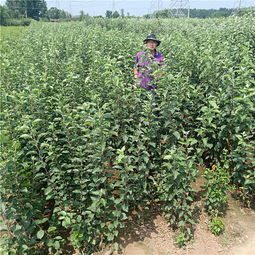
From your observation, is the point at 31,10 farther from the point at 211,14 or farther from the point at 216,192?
the point at 216,192

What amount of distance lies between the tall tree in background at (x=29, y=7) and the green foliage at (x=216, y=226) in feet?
189

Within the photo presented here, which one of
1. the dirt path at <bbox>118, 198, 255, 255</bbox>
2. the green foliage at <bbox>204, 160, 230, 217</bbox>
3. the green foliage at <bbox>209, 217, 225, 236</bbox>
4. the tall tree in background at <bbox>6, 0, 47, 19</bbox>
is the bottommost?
the dirt path at <bbox>118, 198, 255, 255</bbox>

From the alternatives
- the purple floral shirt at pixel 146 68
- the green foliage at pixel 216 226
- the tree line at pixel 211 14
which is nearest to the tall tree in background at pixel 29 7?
the tree line at pixel 211 14

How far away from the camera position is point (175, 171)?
128 inches

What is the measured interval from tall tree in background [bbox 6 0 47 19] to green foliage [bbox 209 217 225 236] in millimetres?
57611

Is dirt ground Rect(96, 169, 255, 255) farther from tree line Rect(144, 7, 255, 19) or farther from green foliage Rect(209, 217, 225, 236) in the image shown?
tree line Rect(144, 7, 255, 19)

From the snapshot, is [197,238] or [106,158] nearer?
[106,158]

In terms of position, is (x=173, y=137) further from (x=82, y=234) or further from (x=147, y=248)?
(x=82, y=234)

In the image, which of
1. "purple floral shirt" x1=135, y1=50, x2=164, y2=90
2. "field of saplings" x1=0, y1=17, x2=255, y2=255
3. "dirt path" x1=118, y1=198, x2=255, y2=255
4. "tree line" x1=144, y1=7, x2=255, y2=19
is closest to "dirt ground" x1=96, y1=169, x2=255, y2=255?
"dirt path" x1=118, y1=198, x2=255, y2=255

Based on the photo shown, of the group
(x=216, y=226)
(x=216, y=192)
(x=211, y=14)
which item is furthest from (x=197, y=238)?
(x=211, y=14)

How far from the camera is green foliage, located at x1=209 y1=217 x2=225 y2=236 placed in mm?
3605

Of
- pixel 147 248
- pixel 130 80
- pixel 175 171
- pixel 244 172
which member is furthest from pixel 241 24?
pixel 147 248

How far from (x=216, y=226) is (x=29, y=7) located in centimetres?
6456

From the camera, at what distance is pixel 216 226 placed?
3.61 metres
